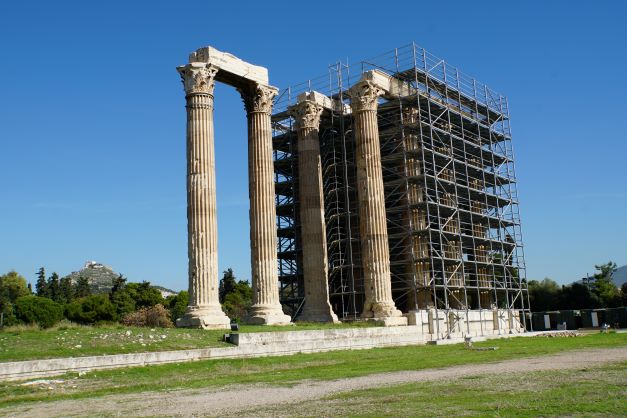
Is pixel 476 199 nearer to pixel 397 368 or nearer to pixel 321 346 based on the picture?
pixel 321 346

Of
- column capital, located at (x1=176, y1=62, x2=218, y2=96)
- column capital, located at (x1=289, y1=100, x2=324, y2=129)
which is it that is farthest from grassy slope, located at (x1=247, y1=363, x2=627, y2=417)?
column capital, located at (x1=289, y1=100, x2=324, y2=129)

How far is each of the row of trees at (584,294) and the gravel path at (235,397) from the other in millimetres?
55604

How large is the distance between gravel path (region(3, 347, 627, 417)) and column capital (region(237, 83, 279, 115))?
22.3 meters

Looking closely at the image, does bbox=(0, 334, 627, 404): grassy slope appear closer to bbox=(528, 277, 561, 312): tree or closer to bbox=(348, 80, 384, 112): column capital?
bbox=(348, 80, 384, 112): column capital

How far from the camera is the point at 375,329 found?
33.9 meters

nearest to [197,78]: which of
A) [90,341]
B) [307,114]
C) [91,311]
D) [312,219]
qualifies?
[307,114]

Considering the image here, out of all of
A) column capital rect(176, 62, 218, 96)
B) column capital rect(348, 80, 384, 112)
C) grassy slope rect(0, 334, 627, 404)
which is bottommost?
grassy slope rect(0, 334, 627, 404)

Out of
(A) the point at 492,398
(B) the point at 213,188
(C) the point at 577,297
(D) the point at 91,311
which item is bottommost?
(A) the point at 492,398

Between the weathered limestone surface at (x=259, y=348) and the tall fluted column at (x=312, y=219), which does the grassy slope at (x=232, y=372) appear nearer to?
the weathered limestone surface at (x=259, y=348)

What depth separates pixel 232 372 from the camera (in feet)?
67.9

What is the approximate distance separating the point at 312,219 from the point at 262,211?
5348 millimetres

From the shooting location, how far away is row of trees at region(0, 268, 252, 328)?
67312 millimetres

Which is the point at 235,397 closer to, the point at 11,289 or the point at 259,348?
the point at 259,348

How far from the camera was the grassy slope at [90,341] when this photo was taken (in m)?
20.0
